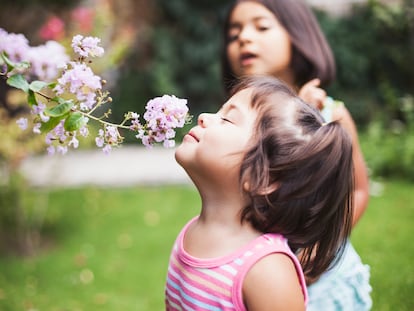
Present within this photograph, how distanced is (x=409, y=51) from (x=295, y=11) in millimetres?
6375

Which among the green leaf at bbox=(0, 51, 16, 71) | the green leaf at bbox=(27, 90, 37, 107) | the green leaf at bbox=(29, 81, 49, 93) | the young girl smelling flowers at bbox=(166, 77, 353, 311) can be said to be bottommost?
the young girl smelling flowers at bbox=(166, 77, 353, 311)

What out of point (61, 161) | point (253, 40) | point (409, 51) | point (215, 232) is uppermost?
point (253, 40)

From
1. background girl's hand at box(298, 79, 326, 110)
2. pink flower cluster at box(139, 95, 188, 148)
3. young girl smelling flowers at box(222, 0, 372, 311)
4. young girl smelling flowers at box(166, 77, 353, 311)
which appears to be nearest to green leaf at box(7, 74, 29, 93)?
pink flower cluster at box(139, 95, 188, 148)

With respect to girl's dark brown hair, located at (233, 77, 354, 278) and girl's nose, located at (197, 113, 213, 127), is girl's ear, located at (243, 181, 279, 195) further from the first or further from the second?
girl's nose, located at (197, 113, 213, 127)

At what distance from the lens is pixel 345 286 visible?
1.94 m

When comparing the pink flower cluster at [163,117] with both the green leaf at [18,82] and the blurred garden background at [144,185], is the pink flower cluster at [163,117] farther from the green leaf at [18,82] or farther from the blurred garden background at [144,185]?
the blurred garden background at [144,185]

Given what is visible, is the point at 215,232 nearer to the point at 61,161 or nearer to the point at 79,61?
the point at 79,61

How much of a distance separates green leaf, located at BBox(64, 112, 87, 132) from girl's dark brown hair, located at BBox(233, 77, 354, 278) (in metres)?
0.42

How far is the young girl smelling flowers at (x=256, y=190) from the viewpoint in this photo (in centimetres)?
148

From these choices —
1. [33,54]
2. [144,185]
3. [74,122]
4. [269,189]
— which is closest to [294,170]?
[269,189]

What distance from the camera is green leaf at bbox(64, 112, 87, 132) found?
1.41 m

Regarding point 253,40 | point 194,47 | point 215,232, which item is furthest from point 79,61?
point 194,47

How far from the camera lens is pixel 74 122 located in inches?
55.4

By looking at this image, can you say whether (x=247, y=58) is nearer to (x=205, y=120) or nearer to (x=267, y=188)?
(x=205, y=120)
